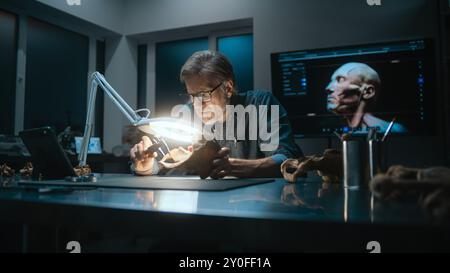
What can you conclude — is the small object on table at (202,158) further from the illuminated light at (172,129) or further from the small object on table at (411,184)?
the small object on table at (411,184)

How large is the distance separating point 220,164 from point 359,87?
188 centimetres

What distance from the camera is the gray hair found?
1716 mm

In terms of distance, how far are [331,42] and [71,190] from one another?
8.36 ft

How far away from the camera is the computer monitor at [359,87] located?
7.93 feet

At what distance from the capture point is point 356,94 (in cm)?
258

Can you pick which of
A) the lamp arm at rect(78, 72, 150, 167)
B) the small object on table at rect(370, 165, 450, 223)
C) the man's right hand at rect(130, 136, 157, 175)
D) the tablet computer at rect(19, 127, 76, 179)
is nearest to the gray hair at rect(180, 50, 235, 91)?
the man's right hand at rect(130, 136, 157, 175)

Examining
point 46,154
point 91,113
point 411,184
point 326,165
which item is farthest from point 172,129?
point 411,184

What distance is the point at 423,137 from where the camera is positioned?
2580 millimetres

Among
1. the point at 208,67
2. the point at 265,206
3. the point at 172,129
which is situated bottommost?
the point at 265,206

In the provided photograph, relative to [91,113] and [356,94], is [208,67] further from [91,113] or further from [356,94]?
[356,94]

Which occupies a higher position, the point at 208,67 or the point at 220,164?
the point at 208,67

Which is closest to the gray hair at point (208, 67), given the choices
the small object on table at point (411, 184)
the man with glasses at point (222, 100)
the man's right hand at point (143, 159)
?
the man with glasses at point (222, 100)

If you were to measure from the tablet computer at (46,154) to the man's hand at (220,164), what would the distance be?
404 millimetres

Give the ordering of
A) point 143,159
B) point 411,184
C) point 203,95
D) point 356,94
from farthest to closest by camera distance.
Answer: point 356,94, point 203,95, point 143,159, point 411,184
